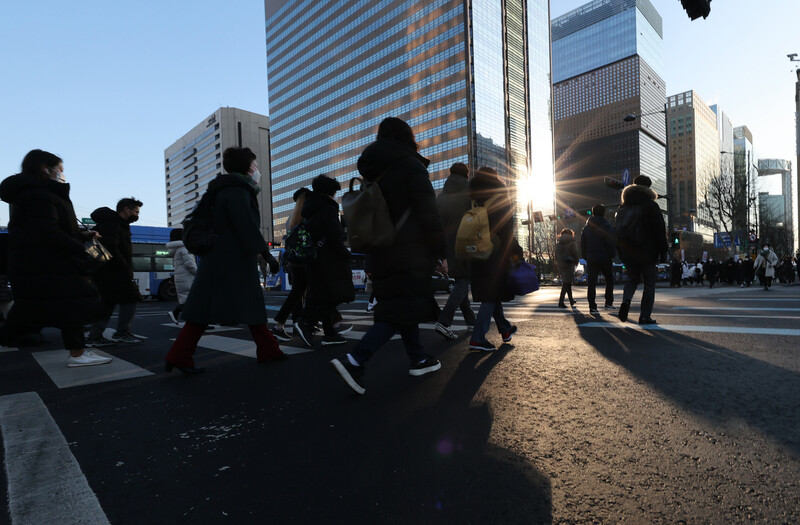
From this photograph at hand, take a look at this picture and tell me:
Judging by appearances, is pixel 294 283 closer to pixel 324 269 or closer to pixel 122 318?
pixel 324 269

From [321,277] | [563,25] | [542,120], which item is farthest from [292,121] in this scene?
[321,277]

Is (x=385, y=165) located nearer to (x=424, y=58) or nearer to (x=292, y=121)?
(x=424, y=58)

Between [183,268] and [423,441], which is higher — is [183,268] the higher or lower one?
the higher one

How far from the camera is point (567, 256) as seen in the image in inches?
368

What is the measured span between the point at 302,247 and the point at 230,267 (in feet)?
3.85

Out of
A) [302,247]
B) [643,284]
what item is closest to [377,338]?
[302,247]

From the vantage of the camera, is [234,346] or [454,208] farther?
[454,208]

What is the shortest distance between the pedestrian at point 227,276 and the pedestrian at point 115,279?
2631 mm

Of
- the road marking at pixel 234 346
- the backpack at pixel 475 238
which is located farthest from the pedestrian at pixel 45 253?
the backpack at pixel 475 238

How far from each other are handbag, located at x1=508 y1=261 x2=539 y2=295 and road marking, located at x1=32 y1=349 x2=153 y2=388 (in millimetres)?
3244

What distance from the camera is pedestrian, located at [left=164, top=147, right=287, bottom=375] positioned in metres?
3.56

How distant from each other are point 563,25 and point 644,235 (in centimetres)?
17766

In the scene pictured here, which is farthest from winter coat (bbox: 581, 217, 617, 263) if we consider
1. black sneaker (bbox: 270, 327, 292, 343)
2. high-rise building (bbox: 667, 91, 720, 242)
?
high-rise building (bbox: 667, 91, 720, 242)

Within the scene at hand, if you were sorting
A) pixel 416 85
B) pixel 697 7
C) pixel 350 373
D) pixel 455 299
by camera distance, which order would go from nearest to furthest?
pixel 350 373, pixel 455 299, pixel 697 7, pixel 416 85
